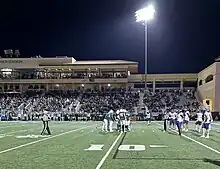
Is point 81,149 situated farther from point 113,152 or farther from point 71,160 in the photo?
point 71,160

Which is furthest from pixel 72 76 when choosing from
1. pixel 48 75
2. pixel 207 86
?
pixel 207 86

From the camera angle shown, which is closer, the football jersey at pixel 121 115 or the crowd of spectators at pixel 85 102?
the football jersey at pixel 121 115

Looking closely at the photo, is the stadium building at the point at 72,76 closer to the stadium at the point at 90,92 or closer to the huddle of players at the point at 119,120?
the stadium at the point at 90,92

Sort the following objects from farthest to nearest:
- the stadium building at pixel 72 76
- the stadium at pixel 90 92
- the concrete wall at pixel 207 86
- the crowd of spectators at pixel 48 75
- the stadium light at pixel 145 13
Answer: the crowd of spectators at pixel 48 75, the stadium building at pixel 72 76, the concrete wall at pixel 207 86, the stadium at pixel 90 92, the stadium light at pixel 145 13

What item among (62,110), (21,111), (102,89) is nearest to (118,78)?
(102,89)

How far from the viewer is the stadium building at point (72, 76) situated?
259ft

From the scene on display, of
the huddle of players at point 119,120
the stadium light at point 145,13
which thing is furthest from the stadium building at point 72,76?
the huddle of players at point 119,120

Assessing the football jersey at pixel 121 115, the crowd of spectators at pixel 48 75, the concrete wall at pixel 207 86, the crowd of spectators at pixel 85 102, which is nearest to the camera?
the football jersey at pixel 121 115

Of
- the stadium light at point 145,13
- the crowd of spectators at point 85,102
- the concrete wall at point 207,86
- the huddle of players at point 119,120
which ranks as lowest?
the huddle of players at point 119,120

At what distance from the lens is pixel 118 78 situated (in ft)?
257

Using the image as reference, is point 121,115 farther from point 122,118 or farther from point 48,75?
point 48,75

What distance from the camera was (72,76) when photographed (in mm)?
80375

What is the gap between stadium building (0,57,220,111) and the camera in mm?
78938

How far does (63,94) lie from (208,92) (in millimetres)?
26141
